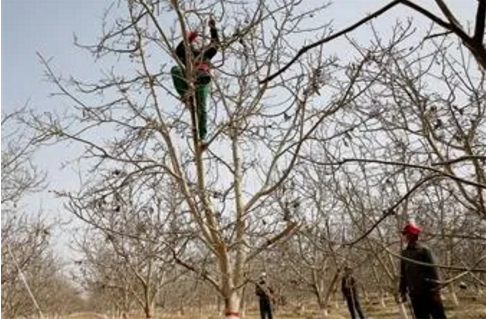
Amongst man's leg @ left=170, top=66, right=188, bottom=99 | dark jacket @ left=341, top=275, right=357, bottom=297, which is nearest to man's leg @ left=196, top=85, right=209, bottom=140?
man's leg @ left=170, top=66, right=188, bottom=99

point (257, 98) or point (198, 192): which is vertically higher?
point (257, 98)

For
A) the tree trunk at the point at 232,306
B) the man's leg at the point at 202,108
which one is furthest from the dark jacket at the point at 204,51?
the tree trunk at the point at 232,306

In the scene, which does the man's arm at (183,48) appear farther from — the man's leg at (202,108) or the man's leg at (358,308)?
the man's leg at (358,308)

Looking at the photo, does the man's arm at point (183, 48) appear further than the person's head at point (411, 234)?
No

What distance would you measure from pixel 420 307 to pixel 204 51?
3634 millimetres

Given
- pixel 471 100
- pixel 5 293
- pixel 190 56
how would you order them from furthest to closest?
pixel 5 293 < pixel 471 100 < pixel 190 56

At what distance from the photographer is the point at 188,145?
478 cm

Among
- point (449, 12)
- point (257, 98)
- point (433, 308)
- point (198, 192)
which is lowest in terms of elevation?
point (433, 308)

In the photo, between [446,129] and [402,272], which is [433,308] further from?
[446,129]

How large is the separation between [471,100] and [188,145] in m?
3.00

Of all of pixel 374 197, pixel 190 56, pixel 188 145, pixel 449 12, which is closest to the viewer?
pixel 449 12

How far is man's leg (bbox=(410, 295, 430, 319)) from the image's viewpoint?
5.99m

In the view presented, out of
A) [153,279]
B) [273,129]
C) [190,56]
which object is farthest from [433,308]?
[153,279]

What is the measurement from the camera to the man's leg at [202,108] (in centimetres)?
483
